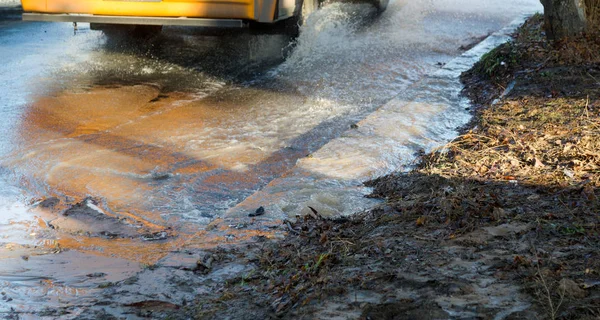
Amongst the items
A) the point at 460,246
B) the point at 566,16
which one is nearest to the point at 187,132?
the point at 460,246

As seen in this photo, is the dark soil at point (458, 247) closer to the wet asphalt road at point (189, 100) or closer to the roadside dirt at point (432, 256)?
the roadside dirt at point (432, 256)

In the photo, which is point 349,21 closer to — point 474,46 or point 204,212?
point 474,46

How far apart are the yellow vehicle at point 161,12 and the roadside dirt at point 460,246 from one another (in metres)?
3.18

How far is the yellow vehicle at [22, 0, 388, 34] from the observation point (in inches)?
320

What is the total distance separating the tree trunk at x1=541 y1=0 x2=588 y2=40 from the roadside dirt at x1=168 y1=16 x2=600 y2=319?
102 inches

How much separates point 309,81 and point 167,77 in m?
1.71

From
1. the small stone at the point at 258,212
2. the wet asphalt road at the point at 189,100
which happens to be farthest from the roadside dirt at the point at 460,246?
the wet asphalt road at the point at 189,100

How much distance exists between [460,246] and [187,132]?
3.71 meters

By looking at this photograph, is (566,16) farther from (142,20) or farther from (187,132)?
(142,20)

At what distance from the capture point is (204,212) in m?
5.15

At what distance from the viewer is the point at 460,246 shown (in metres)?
3.73

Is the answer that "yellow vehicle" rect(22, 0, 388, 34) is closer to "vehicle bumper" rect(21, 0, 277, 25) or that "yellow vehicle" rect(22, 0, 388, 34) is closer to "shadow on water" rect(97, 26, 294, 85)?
"vehicle bumper" rect(21, 0, 277, 25)

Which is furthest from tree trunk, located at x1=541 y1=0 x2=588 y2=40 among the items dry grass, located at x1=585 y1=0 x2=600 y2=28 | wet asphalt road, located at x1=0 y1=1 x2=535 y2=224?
wet asphalt road, located at x1=0 y1=1 x2=535 y2=224

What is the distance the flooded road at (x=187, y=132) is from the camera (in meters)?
4.65
